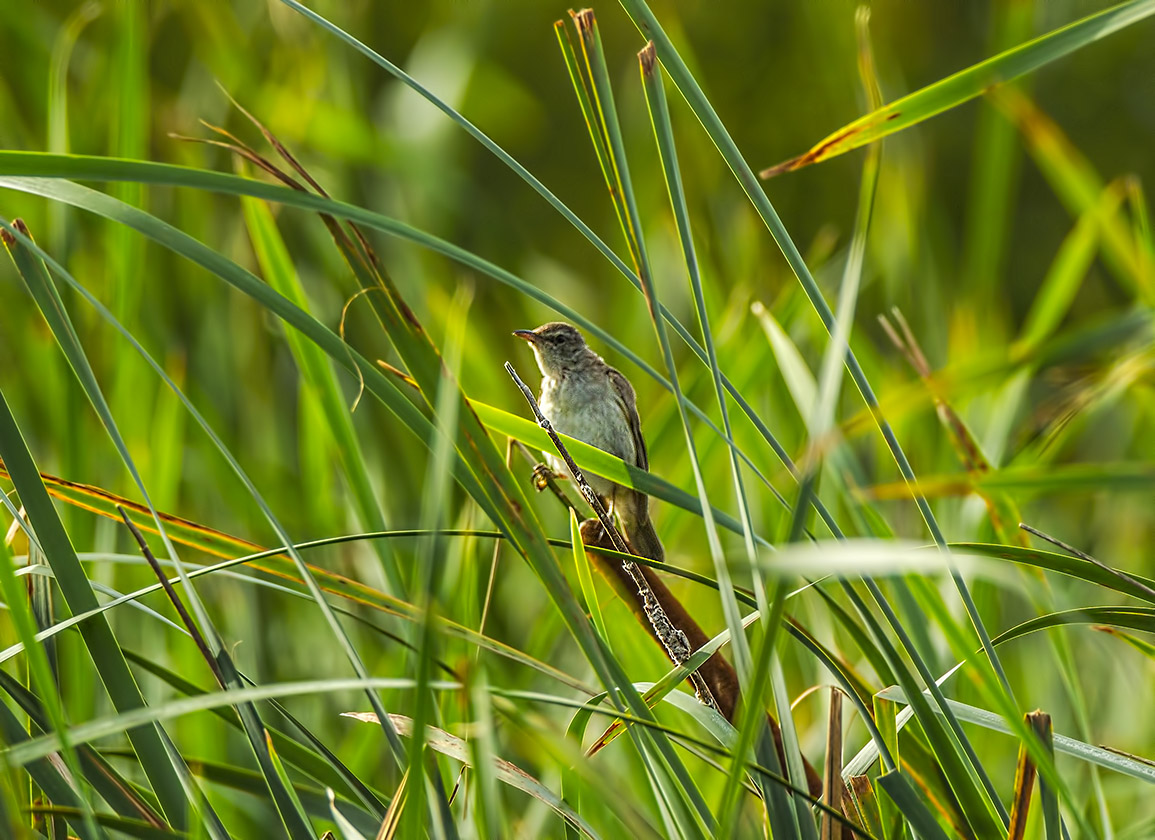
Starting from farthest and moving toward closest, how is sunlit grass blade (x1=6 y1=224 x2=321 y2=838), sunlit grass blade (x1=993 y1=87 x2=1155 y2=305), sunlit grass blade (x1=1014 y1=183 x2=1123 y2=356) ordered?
sunlit grass blade (x1=1014 y1=183 x2=1123 y2=356) < sunlit grass blade (x1=993 y1=87 x2=1155 y2=305) < sunlit grass blade (x1=6 y1=224 x2=321 y2=838)

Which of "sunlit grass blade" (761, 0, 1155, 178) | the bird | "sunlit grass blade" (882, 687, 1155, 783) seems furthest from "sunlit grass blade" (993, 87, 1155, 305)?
"sunlit grass blade" (882, 687, 1155, 783)

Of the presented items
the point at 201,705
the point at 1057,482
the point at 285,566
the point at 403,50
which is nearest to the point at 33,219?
the point at 285,566

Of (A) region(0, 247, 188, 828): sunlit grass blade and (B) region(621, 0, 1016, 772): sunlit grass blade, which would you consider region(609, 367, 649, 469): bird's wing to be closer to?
(B) region(621, 0, 1016, 772): sunlit grass blade

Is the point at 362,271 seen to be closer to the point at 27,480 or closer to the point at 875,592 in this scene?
the point at 27,480

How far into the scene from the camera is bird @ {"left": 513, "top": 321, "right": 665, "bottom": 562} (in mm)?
3105

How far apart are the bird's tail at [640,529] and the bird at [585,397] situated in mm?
333

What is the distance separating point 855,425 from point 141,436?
1.86 m

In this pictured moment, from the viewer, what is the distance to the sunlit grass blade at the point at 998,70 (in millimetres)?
1136

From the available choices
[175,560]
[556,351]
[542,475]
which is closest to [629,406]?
[556,351]

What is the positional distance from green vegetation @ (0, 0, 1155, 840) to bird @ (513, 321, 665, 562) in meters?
0.16

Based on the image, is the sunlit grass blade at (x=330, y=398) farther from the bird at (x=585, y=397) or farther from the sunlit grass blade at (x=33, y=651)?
the bird at (x=585, y=397)

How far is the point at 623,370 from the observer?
12.3 feet

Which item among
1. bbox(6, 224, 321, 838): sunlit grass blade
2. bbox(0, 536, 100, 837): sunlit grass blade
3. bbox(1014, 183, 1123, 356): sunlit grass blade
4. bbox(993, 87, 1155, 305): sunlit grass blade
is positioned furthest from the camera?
bbox(1014, 183, 1123, 356): sunlit grass blade

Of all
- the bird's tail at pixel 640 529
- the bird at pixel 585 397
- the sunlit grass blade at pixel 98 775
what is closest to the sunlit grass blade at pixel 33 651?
the sunlit grass blade at pixel 98 775
